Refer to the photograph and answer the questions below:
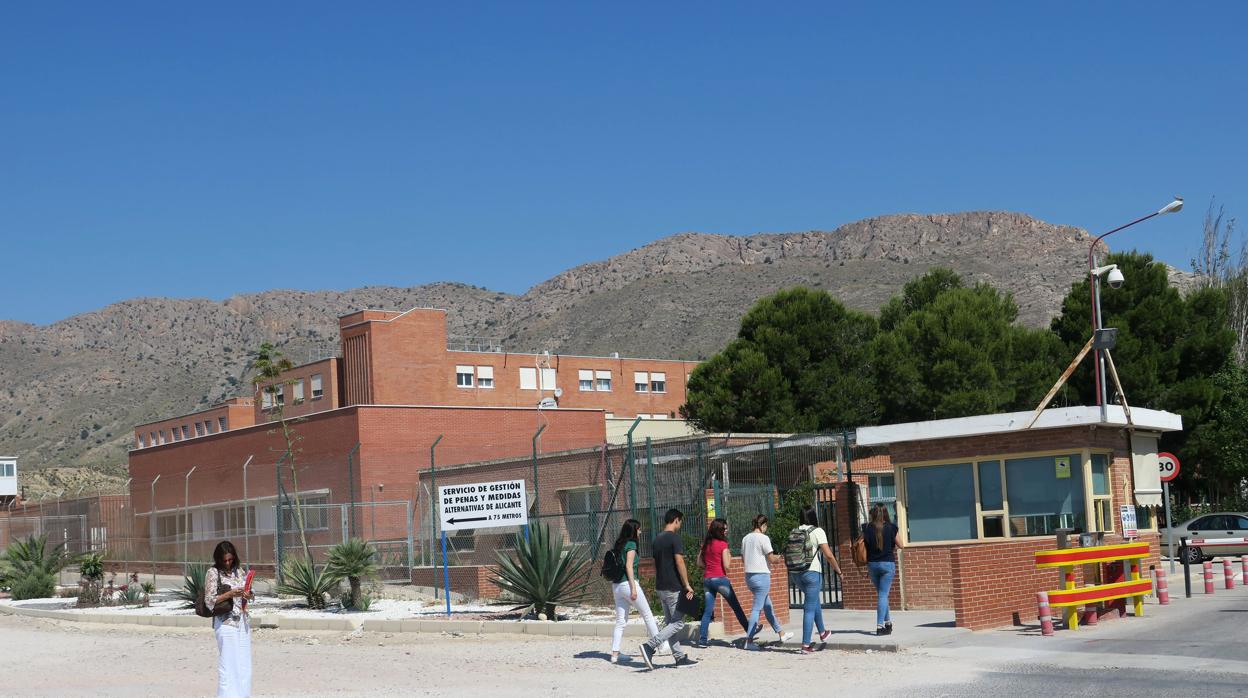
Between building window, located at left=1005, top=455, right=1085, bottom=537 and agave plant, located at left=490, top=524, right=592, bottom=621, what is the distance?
7023mm

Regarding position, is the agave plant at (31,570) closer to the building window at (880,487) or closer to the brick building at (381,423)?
the brick building at (381,423)

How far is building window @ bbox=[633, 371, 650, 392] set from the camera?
267 feet

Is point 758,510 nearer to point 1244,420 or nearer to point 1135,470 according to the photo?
point 1135,470

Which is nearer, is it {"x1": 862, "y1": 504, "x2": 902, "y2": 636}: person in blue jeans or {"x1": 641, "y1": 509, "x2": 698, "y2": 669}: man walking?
{"x1": 641, "y1": 509, "x2": 698, "y2": 669}: man walking

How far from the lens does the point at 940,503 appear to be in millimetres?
22562

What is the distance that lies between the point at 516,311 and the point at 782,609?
143m

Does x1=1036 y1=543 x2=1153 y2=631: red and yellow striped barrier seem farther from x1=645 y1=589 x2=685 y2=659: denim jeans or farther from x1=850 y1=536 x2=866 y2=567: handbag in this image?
x1=645 y1=589 x2=685 y2=659: denim jeans

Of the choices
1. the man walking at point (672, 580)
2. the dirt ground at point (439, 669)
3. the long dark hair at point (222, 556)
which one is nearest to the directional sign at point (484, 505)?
the dirt ground at point (439, 669)

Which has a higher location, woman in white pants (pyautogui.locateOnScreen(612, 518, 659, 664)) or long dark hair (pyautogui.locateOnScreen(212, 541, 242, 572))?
long dark hair (pyautogui.locateOnScreen(212, 541, 242, 572))

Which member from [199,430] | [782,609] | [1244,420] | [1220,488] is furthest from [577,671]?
[199,430]

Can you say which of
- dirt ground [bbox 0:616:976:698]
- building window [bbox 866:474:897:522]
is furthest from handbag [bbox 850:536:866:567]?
building window [bbox 866:474:897:522]

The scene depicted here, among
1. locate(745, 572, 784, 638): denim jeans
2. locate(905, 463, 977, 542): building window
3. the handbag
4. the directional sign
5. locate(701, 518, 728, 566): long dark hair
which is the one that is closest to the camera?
locate(745, 572, 784, 638): denim jeans

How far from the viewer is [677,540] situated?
15820mm

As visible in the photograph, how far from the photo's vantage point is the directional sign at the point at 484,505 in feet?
70.4
